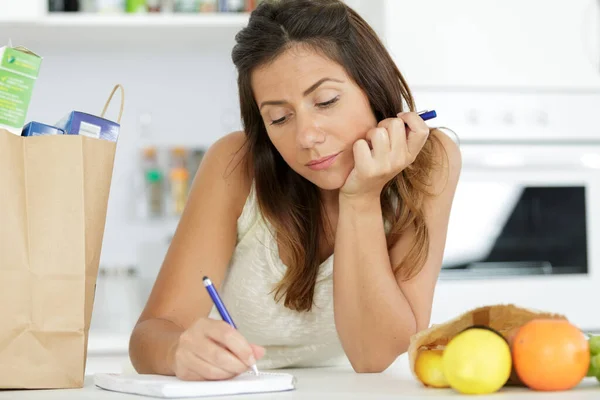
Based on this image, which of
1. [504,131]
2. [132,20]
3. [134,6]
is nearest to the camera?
[504,131]

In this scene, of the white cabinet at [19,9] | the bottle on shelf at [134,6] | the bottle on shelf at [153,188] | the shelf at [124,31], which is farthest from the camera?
the bottle on shelf at [153,188]

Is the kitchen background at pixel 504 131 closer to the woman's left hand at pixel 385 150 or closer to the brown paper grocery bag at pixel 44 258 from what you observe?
the woman's left hand at pixel 385 150

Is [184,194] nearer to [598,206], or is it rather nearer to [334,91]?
[598,206]

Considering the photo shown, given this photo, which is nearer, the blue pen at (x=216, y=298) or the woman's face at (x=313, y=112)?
the blue pen at (x=216, y=298)

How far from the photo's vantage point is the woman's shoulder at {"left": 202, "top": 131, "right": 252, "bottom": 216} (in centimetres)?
146

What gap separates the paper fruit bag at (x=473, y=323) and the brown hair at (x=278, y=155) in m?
0.43

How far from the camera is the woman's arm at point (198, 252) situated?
1242 mm

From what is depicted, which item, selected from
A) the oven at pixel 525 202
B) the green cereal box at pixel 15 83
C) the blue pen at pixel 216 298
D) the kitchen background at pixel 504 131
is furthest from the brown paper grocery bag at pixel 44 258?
the oven at pixel 525 202

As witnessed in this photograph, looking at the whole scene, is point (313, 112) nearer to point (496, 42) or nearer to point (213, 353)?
point (213, 353)

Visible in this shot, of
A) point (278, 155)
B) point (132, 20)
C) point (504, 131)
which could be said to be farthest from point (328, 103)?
point (132, 20)

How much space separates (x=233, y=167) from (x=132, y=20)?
4.62 ft

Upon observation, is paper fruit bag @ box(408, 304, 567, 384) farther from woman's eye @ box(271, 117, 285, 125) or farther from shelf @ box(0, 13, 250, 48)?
shelf @ box(0, 13, 250, 48)

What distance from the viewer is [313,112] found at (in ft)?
4.01

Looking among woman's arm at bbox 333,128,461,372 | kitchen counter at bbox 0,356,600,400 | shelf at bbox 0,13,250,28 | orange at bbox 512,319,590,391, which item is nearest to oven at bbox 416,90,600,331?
shelf at bbox 0,13,250,28
